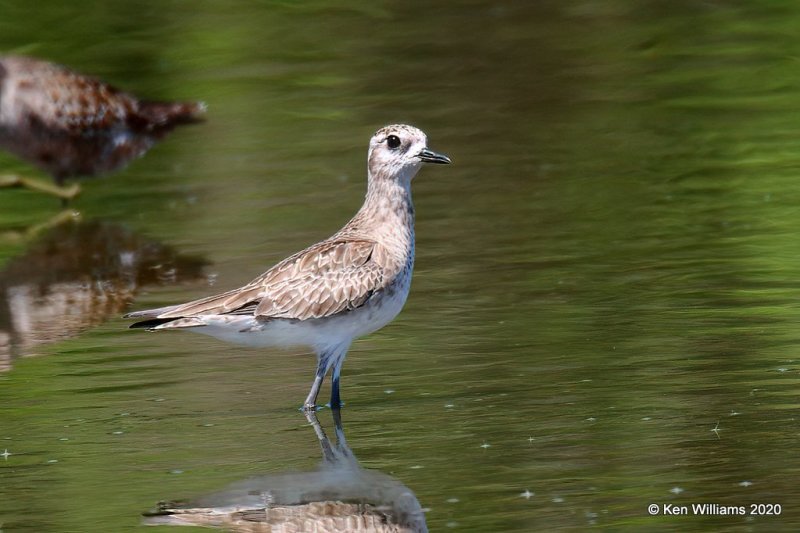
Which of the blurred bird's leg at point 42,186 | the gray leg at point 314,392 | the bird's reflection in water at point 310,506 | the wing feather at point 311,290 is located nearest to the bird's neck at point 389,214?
the wing feather at point 311,290

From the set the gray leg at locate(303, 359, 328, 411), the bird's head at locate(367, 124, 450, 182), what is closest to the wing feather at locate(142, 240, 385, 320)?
the gray leg at locate(303, 359, 328, 411)

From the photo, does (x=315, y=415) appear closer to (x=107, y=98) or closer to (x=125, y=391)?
(x=125, y=391)

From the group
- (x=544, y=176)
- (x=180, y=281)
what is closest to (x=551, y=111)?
(x=544, y=176)

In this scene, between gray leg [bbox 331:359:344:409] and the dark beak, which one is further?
the dark beak

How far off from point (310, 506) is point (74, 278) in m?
6.69

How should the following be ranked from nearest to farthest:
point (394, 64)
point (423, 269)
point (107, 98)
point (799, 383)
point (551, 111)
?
point (799, 383) → point (423, 269) → point (107, 98) → point (551, 111) → point (394, 64)

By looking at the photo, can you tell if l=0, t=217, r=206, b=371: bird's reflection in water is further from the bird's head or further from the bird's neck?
the bird's head

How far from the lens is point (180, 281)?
13484mm

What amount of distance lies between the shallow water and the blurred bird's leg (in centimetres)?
21

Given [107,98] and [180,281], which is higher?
[107,98]

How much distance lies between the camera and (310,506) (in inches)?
317

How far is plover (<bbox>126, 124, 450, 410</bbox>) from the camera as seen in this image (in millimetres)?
9867

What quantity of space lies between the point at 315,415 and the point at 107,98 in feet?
26.6

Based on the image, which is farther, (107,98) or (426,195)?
(107,98)
